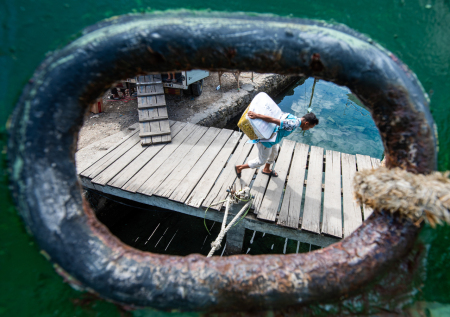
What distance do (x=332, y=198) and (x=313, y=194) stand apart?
0.97 feet

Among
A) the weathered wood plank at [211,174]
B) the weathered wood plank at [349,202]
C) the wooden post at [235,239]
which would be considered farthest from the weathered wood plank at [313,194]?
the weathered wood plank at [211,174]

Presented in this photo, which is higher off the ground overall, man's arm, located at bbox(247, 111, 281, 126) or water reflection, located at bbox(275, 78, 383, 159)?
man's arm, located at bbox(247, 111, 281, 126)

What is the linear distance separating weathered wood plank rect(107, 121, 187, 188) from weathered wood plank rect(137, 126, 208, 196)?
0.91ft

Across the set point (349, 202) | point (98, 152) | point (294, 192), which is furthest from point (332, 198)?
point (98, 152)

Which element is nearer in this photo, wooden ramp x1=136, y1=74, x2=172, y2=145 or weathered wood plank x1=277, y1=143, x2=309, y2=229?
weathered wood plank x1=277, y1=143, x2=309, y2=229

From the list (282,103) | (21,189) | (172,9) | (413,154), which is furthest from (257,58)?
(282,103)

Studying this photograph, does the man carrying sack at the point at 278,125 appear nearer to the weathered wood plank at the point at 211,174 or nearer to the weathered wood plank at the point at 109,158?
the weathered wood plank at the point at 211,174

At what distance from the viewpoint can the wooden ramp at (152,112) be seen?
16.7 feet

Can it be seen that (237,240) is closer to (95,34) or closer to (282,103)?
(95,34)

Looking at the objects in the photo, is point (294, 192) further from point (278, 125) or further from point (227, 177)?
point (278, 125)

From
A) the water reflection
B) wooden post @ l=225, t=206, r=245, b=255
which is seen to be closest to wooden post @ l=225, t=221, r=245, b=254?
wooden post @ l=225, t=206, r=245, b=255

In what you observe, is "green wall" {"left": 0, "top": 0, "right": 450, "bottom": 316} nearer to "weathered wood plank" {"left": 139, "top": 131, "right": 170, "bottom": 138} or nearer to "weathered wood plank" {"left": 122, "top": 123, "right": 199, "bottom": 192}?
"weathered wood plank" {"left": 122, "top": 123, "right": 199, "bottom": 192}

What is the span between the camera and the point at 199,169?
4395 millimetres

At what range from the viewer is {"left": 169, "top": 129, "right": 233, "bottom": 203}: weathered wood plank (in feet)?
12.7
